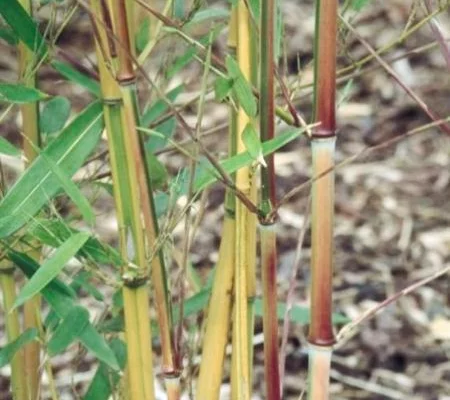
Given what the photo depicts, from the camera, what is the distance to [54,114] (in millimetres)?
1045

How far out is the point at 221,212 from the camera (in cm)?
232

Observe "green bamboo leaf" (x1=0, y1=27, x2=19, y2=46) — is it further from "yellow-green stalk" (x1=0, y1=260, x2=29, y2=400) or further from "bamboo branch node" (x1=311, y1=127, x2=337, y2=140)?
"bamboo branch node" (x1=311, y1=127, x2=337, y2=140)

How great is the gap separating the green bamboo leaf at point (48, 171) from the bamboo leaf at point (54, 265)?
0.05 metres

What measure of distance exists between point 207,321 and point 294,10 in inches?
84.8

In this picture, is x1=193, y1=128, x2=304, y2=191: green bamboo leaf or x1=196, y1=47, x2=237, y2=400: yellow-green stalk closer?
x1=193, y1=128, x2=304, y2=191: green bamboo leaf

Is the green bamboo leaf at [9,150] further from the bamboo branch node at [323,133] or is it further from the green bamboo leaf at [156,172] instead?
the bamboo branch node at [323,133]

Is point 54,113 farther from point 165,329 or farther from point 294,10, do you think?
point 294,10

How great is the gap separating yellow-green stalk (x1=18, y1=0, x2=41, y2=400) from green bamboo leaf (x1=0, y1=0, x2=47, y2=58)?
19mm

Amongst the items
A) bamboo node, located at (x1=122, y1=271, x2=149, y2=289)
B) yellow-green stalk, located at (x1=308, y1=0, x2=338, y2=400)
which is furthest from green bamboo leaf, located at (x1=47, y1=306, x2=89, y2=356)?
yellow-green stalk, located at (x1=308, y1=0, x2=338, y2=400)

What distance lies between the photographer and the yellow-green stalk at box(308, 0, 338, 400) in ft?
2.45

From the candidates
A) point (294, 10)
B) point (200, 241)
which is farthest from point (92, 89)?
point (294, 10)

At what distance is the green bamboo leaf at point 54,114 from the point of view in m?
1.04

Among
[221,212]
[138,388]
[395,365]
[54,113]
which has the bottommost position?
[395,365]

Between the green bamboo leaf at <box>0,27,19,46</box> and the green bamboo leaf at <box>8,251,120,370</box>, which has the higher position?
the green bamboo leaf at <box>0,27,19,46</box>
